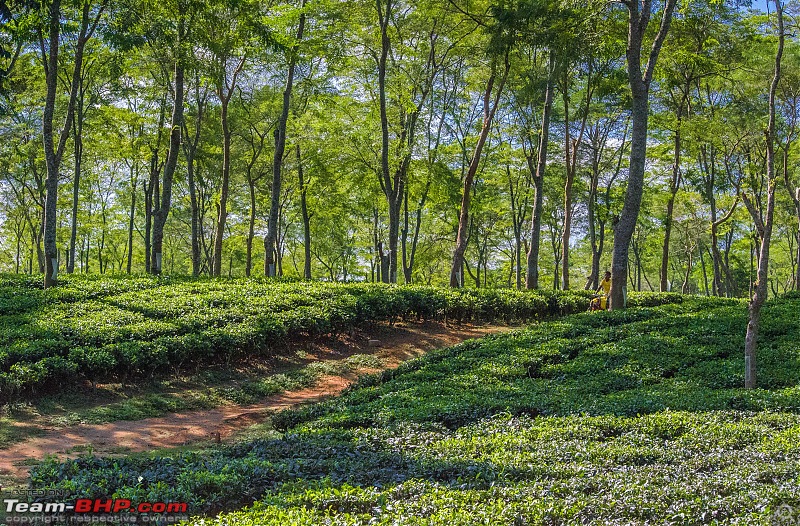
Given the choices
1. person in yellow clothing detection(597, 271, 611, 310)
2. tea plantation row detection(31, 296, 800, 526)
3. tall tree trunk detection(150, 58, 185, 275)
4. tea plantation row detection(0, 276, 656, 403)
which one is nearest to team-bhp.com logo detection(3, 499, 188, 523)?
tea plantation row detection(31, 296, 800, 526)

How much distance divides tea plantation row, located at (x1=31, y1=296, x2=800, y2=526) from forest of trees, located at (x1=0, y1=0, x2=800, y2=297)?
252cm

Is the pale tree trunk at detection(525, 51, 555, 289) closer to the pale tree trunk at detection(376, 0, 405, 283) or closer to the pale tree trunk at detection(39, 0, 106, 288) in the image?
the pale tree trunk at detection(376, 0, 405, 283)

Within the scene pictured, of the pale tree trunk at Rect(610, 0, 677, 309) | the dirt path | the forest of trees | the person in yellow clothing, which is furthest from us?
the person in yellow clothing

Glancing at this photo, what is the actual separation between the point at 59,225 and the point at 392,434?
34244 mm

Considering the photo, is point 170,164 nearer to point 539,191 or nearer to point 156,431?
point 156,431

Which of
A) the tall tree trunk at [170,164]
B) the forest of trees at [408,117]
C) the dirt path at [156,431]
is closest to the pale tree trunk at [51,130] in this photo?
the forest of trees at [408,117]

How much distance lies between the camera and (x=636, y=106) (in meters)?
12.4

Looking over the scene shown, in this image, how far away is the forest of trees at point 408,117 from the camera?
13.8m

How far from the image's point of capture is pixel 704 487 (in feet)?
14.4

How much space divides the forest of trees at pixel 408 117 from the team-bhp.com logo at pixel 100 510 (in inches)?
282

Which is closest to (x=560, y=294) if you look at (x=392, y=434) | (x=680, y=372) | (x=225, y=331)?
(x=680, y=372)

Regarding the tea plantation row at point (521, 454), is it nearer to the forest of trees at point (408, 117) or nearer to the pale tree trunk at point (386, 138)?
the forest of trees at point (408, 117)

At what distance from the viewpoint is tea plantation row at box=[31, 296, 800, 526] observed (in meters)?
4.20

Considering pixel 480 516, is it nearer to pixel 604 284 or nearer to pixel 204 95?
pixel 604 284
